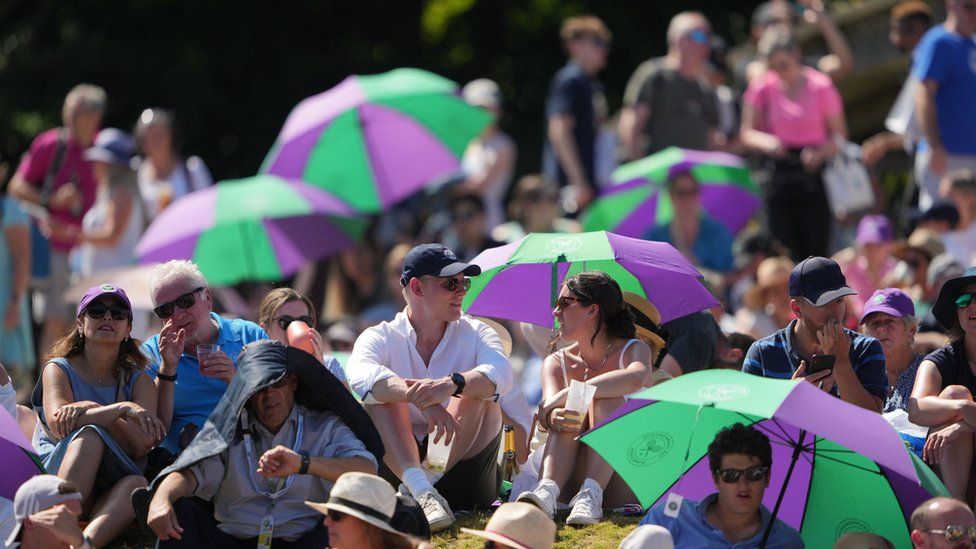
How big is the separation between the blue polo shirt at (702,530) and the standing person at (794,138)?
6.49 meters

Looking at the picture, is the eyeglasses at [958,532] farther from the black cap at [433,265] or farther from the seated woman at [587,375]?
the black cap at [433,265]

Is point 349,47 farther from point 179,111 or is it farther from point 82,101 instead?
point 82,101

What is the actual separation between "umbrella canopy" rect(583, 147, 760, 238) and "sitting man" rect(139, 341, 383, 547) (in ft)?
20.2

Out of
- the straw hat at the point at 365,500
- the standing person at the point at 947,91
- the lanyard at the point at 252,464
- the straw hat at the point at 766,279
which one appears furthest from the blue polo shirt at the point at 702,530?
the standing person at the point at 947,91

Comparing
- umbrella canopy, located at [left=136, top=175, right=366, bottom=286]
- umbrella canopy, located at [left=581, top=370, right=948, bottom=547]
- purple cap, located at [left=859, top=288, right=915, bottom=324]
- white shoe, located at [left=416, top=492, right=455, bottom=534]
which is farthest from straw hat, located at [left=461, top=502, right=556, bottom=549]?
umbrella canopy, located at [left=136, top=175, right=366, bottom=286]

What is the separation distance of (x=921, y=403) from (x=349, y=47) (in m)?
14.0

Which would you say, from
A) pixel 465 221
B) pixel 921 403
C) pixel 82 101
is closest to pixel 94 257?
pixel 82 101

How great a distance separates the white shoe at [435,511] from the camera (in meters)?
7.97

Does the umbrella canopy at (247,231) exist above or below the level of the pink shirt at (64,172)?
below

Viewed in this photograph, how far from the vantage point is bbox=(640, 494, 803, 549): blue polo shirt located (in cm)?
708

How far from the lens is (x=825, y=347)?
25.7 feet

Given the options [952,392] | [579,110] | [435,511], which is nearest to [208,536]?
[435,511]

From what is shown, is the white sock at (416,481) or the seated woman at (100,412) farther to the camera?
the white sock at (416,481)

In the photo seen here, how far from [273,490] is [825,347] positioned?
2.58 m
